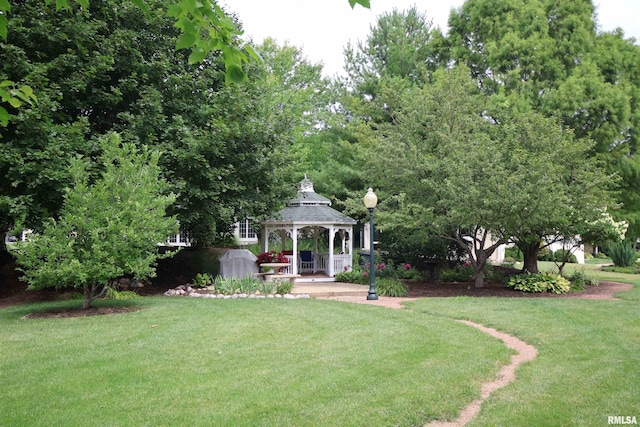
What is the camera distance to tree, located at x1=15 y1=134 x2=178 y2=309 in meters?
9.42

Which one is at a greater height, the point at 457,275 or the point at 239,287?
the point at 457,275

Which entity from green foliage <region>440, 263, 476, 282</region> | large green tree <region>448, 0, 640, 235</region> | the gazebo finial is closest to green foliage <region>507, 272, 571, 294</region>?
green foliage <region>440, 263, 476, 282</region>

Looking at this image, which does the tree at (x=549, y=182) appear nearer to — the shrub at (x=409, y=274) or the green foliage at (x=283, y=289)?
the shrub at (x=409, y=274)

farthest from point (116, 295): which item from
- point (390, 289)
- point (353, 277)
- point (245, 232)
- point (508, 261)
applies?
point (508, 261)

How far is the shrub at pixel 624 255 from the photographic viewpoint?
2331 centimetres

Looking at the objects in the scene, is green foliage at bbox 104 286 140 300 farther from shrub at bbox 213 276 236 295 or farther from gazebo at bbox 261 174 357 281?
gazebo at bbox 261 174 357 281

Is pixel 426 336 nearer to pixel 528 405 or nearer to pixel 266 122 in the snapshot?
pixel 528 405

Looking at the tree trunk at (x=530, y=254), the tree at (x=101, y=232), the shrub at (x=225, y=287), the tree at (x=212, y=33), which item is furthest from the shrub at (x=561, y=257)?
the tree at (x=212, y=33)

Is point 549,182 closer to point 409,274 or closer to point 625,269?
point 409,274

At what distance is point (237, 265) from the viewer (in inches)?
594

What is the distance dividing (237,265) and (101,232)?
5.73 meters

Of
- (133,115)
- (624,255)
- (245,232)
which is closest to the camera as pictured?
(133,115)

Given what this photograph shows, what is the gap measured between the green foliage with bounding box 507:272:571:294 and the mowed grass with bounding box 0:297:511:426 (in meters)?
6.19

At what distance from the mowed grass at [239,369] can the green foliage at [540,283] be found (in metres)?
6.19
